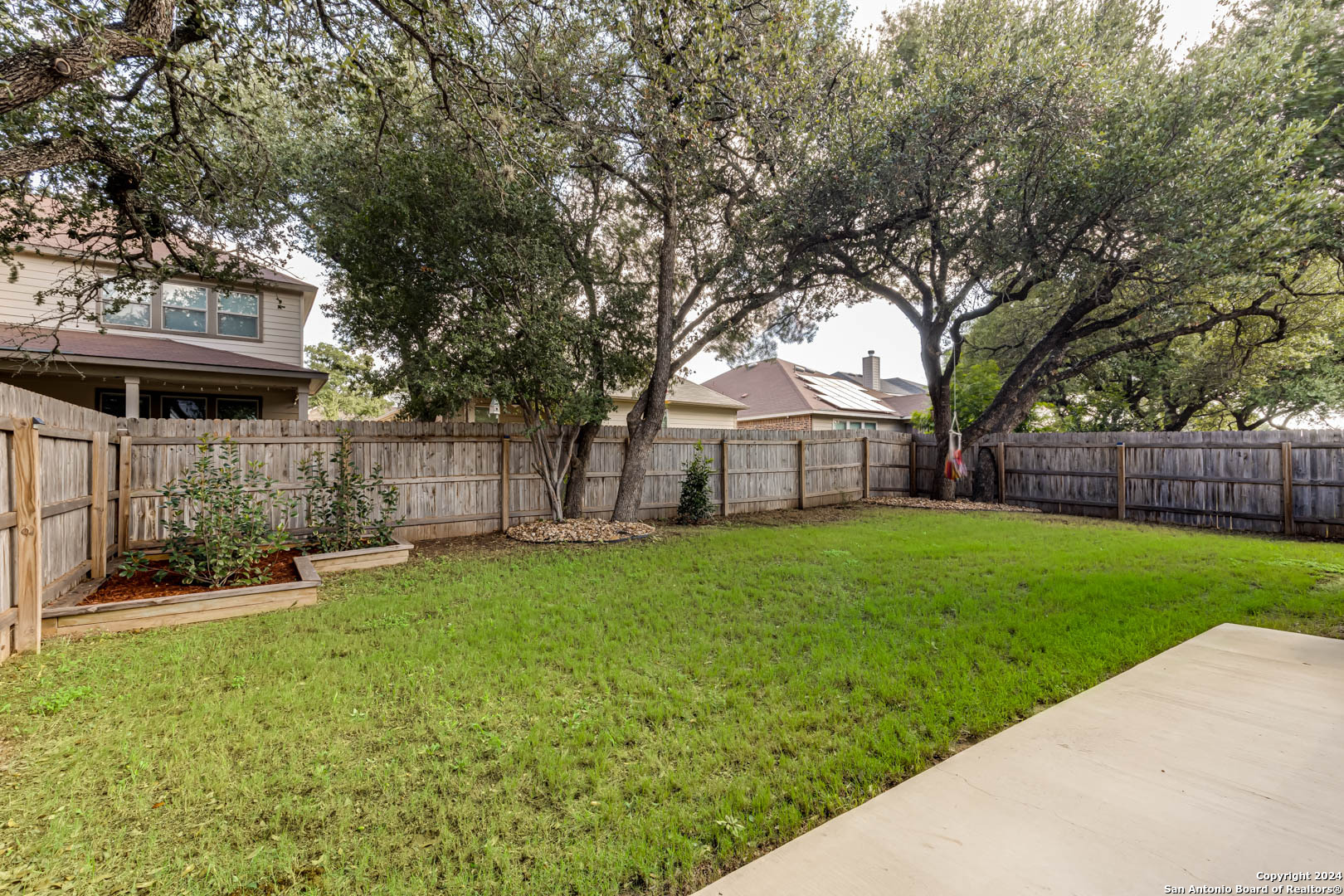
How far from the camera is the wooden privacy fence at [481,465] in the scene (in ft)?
20.9

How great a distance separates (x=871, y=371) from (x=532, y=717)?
100 feet

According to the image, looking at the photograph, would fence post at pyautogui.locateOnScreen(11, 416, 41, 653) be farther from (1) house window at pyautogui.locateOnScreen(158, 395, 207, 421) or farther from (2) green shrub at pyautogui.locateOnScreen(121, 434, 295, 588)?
(1) house window at pyautogui.locateOnScreen(158, 395, 207, 421)

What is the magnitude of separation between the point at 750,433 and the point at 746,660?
816cm

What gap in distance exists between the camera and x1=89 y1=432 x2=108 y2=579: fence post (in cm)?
506

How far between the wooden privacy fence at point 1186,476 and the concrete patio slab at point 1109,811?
8.96 metres

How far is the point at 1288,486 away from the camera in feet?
29.2

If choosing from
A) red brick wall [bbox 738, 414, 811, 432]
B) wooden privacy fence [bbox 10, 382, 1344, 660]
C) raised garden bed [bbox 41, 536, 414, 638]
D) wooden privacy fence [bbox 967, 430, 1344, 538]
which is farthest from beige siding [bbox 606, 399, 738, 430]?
raised garden bed [bbox 41, 536, 414, 638]

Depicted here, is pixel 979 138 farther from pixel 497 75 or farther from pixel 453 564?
pixel 453 564

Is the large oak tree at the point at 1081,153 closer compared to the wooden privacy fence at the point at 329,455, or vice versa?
the wooden privacy fence at the point at 329,455

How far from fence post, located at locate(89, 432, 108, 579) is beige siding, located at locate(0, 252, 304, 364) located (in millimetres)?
7180

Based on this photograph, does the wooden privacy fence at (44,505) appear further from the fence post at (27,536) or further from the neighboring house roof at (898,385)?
the neighboring house roof at (898,385)

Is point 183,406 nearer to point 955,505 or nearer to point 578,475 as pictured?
point 578,475

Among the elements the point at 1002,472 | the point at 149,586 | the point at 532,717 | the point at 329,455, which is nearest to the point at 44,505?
the point at 149,586

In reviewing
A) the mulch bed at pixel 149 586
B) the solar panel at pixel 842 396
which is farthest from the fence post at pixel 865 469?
the mulch bed at pixel 149 586
